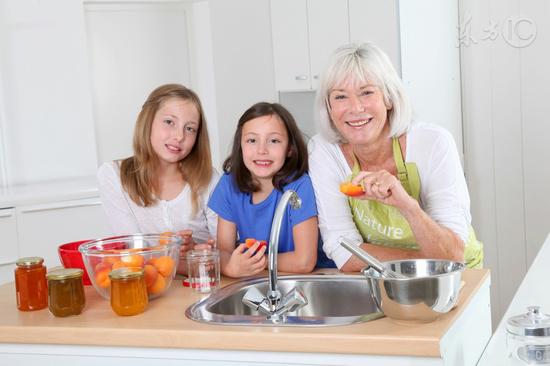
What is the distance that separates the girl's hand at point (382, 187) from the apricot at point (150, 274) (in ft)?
1.78

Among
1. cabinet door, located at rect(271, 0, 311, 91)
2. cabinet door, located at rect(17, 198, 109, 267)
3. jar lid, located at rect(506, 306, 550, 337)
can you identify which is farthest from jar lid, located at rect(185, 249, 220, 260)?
cabinet door, located at rect(271, 0, 311, 91)

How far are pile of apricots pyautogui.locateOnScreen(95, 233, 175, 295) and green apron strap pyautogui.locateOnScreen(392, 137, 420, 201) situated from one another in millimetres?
693

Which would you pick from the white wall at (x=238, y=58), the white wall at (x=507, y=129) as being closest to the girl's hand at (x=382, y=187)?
the white wall at (x=507, y=129)

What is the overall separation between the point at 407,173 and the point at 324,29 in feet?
8.20

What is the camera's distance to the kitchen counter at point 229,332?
1.49 m

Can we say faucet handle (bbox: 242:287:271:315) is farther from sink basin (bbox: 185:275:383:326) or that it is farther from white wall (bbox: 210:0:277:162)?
white wall (bbox: 210:0:277:162)

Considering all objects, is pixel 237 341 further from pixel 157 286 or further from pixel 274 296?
pixel 157 286

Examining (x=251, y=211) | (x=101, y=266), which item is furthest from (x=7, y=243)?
(x=101, y=266)

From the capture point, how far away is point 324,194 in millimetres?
2141

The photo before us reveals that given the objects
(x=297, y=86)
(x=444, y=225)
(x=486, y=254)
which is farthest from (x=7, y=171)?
(x=444, y=225)

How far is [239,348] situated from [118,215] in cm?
96

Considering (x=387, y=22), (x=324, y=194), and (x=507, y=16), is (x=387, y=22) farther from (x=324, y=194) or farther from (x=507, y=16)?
(x=324, y=194)

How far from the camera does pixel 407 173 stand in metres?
2.12

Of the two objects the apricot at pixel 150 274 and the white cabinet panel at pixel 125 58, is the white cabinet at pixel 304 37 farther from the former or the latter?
the apricot at pixel 150 274
